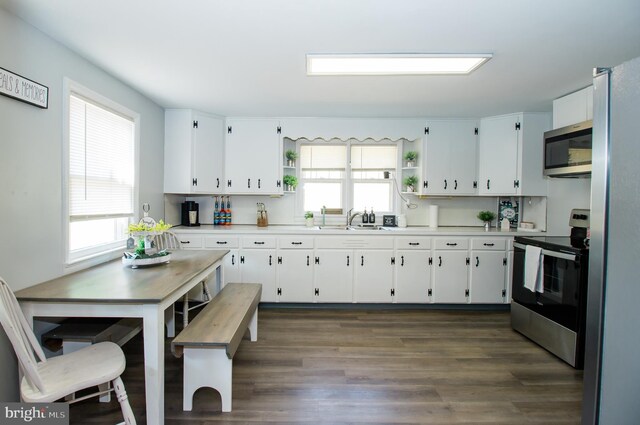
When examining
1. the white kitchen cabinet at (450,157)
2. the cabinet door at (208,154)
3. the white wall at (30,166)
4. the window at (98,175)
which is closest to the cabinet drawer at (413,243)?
the white kitchen cabinet at (450,157)

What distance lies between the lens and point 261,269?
3.77 metres

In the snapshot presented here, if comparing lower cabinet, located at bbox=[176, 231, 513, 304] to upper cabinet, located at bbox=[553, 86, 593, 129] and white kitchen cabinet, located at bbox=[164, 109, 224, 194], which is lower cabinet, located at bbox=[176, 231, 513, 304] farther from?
upper cabinet, located at bbox=[553, 86, 593, 129]

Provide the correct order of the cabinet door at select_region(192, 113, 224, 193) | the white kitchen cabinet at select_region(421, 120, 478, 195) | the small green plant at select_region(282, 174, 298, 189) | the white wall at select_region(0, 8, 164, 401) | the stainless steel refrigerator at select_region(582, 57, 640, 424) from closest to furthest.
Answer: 1. the stainless steel refrigerator at select_region(582, 57, 640, 424)
2. the white wall at select_region(0, 8, 164, 401)
3. the cabinet door at select_region(192, 113, 224, 193)
4. the white kitchen cabinet at select_region(421, 120, 478, 195)
5. the small green plant at select_region(282, 174, 298, 189)

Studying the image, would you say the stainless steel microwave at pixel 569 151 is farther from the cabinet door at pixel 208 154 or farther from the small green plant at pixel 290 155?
the cabinet door at pixel 208 154

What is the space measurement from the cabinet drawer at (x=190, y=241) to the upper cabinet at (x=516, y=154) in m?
3.68

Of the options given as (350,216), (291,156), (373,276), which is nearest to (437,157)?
(350,216)

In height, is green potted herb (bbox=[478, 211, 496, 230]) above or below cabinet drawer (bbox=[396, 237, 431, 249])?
above

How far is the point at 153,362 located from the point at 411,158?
12.0 feet

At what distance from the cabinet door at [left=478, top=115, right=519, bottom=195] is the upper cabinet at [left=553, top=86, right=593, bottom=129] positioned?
59 cm

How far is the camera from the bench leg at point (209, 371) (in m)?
1.95

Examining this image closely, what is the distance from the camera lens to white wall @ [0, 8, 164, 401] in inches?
70.4

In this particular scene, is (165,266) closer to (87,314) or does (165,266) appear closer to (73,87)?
(87,314)

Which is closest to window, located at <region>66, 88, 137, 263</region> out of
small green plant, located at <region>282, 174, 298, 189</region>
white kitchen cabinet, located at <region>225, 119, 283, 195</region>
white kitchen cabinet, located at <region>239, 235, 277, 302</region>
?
white kitchen cabinet, located at <region>225, 119, 283, 195</region>

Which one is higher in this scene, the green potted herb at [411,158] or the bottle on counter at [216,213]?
the green potted herb at [411,158]
